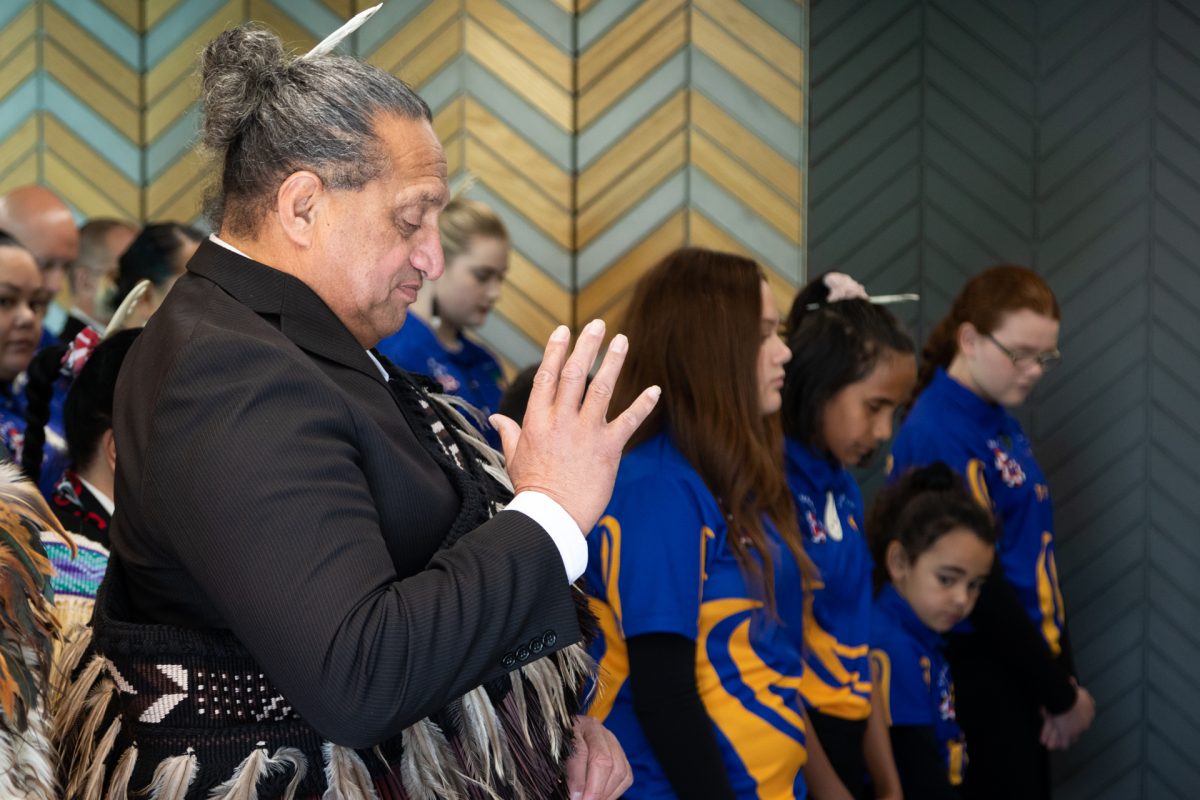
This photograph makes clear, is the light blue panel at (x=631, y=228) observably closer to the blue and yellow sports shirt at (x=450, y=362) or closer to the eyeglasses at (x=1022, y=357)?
the blue and yellow sports shirt at (x=450, y=362)

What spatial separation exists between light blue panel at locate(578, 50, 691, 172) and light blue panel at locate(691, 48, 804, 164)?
0.06 metres

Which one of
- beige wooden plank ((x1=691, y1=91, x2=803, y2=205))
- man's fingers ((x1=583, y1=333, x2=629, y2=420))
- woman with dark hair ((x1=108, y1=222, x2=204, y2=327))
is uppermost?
man's fingers ((x1=583, y1=333, x2=629, y2=420))

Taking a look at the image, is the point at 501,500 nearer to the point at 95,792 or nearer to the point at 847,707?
the point at 95,792

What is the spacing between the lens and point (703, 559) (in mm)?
2141

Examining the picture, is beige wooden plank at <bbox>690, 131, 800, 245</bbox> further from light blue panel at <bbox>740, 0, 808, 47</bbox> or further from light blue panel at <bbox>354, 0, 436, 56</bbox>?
light blue panel at <bbox>354, 0, 436, 56</bbox>

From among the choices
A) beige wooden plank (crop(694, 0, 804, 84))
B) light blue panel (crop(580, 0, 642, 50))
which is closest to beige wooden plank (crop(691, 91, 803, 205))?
beige wooden plank (crop(694, 0, 804, 84))

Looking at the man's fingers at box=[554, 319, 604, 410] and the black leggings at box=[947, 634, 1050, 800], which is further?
the black leggings at box=[947, 634, 1050, 800]

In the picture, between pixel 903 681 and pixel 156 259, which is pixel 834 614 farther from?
pixel 156 259

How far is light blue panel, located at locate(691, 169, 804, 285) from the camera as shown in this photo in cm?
466

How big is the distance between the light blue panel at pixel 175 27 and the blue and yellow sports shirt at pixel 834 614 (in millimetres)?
3292

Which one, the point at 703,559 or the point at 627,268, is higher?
the point at 703,559

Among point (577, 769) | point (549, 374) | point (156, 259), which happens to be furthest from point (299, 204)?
point (156, 259)

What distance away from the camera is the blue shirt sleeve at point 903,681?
3.00 meters

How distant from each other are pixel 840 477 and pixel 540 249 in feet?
7.76
